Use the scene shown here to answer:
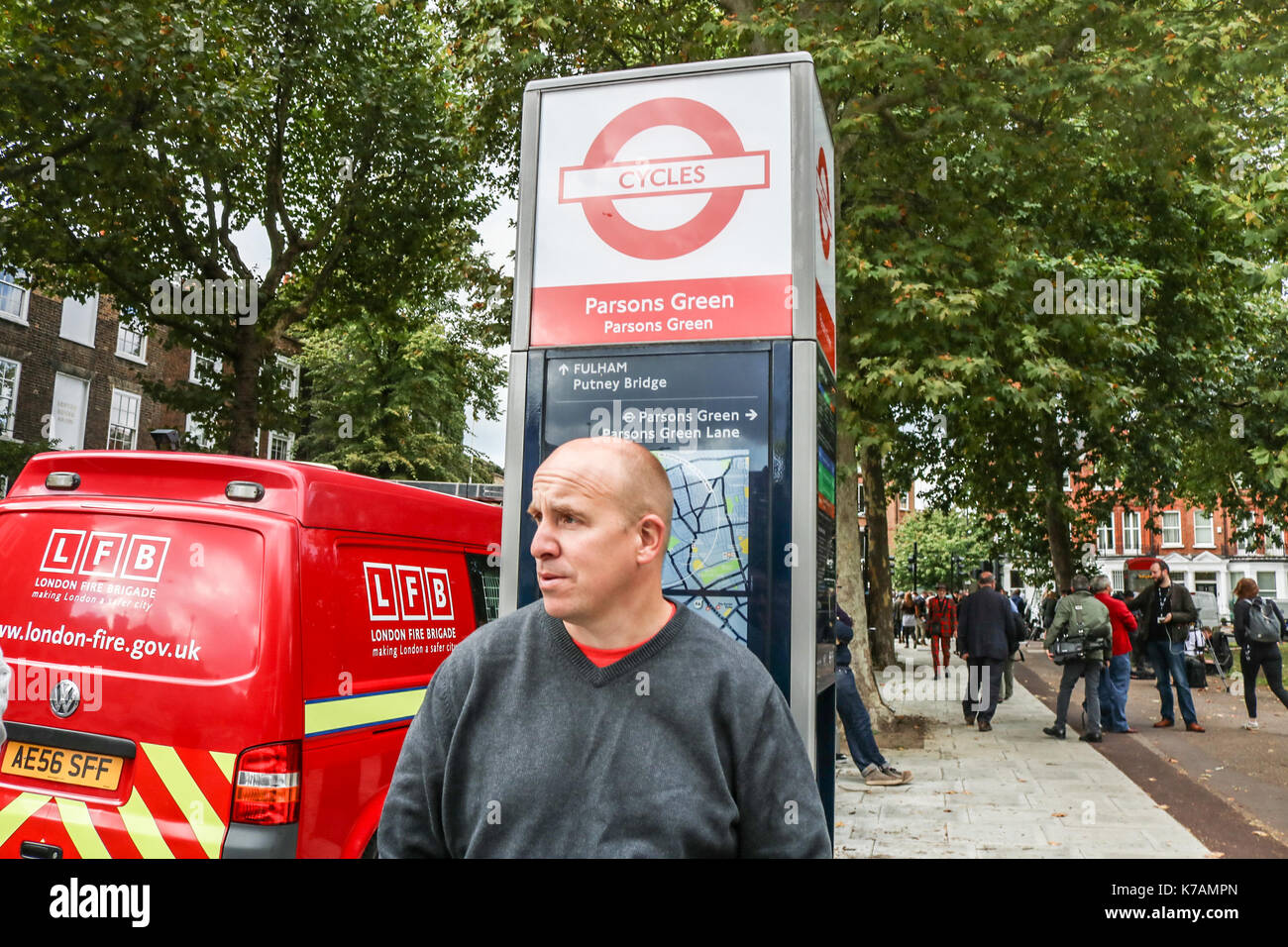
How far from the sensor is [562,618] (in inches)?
76.2

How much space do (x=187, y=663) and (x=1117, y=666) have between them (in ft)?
39.3

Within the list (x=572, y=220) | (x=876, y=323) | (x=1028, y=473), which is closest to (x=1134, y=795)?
(x=876, y=323)

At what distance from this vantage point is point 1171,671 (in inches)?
516

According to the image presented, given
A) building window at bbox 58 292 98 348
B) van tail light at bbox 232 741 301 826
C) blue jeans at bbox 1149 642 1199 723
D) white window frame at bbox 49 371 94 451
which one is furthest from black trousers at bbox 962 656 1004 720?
building window at bbox 58 292 98 348

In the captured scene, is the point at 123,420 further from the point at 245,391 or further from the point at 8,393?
the point at 245,391

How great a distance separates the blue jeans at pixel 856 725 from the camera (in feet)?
29.8

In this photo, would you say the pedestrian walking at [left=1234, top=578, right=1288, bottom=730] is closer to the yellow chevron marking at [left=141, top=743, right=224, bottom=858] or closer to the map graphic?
the map graphic

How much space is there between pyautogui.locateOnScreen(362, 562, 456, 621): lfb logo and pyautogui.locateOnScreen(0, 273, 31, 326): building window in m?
23.8

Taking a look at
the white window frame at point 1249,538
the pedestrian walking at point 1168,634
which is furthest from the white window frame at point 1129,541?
the pedestrian walking at point 1168,634

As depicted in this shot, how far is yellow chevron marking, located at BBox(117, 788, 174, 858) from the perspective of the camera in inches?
149

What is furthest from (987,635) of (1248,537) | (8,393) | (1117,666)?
(8,393)
